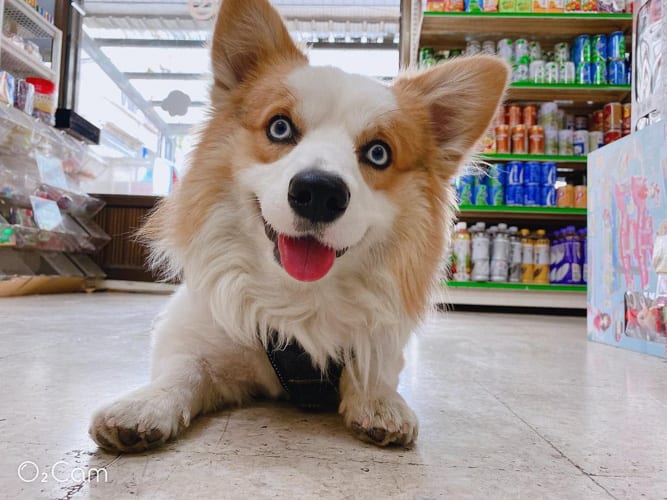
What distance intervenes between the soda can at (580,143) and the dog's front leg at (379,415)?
3704mm

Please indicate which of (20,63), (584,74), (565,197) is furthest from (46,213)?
(584,74)

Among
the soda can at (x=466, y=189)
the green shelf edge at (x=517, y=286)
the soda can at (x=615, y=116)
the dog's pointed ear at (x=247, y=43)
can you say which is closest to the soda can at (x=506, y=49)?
the soda can at (x=615, y=116)

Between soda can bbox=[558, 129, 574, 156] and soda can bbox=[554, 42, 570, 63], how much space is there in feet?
1.98

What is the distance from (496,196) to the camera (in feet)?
13.9

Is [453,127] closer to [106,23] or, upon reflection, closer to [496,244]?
[496,244]

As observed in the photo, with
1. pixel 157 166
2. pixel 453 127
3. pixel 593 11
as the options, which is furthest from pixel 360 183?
pixel 157 166

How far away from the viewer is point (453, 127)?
1535 millimetres

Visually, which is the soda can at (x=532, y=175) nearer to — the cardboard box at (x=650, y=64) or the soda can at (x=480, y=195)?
the soda can at (x=480, y=195)

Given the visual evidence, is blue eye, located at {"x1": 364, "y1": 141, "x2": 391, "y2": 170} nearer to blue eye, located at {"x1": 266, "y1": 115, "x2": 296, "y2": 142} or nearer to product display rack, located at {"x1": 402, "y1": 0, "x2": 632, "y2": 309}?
blue eye, located at {"x1": 266, "y1": 115, "x2": 296, "y2": 142}

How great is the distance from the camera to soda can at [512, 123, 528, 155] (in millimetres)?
4211

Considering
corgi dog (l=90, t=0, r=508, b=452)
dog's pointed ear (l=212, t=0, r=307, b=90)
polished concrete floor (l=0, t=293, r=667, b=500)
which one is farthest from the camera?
dog's pointed ear (l=212, t=0, r=307, b=90)

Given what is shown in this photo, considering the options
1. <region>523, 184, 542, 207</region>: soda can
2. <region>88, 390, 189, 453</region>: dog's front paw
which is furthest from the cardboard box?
<region>88, 390, 189, 453</region>: dog's front paw

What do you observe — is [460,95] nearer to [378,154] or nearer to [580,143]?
[378,154]

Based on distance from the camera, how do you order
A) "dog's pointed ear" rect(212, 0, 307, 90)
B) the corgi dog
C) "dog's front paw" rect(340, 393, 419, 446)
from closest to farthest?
"dog's front paw" rect(340, 393, 419, 446), the corgi dog, "dog's pointed ear" rect(212, 0, 307, 90)
